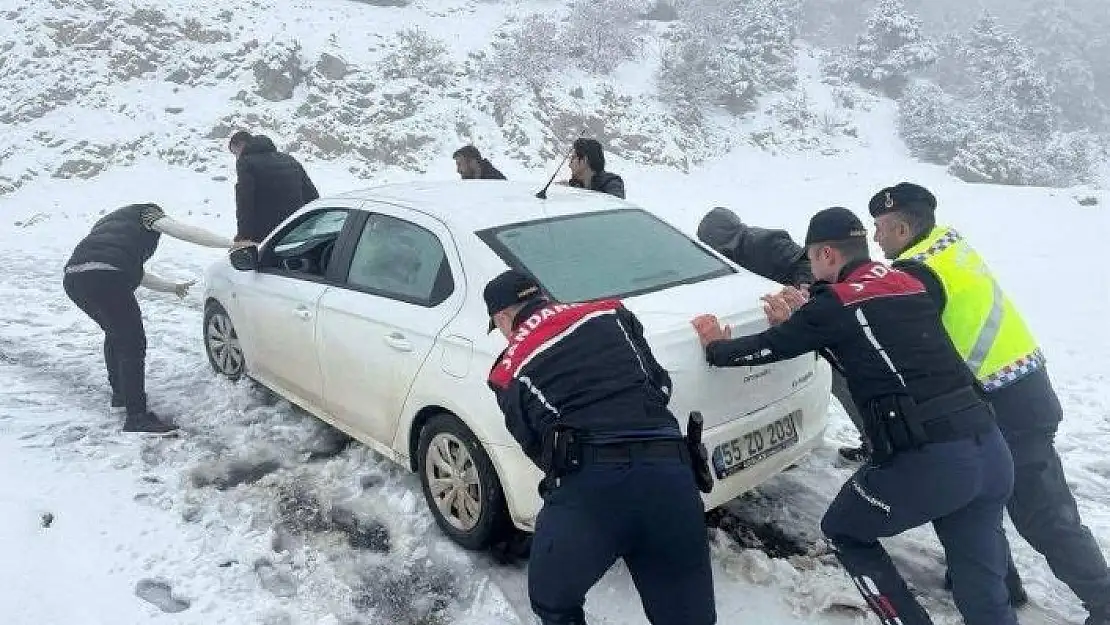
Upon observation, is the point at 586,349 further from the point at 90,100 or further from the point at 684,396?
the point at 90,100

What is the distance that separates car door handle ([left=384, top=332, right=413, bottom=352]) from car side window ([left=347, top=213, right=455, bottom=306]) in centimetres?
18

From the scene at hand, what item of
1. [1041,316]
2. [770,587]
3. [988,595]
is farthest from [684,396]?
[1041,316]

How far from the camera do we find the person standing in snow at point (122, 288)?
5.00 meters

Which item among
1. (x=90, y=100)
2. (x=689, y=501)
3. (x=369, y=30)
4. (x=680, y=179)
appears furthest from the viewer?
(x=369, y=30)

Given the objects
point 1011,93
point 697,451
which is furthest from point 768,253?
point 1011,93

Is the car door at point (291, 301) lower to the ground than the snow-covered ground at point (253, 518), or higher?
higher

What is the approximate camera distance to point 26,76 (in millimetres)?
17719

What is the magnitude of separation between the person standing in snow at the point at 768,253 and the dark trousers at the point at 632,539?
7.39ft

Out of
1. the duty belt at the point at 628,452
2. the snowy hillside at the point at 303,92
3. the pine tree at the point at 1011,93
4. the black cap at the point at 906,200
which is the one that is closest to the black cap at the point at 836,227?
the black cap at the point at 906,200

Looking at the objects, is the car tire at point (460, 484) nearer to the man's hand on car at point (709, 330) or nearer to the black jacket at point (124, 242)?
the man's hand on car at point (709, 330)

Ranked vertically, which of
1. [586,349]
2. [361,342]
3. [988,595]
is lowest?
[988,595]

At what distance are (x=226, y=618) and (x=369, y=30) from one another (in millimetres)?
20737

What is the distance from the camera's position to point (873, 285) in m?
2.71

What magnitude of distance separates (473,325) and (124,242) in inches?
123
